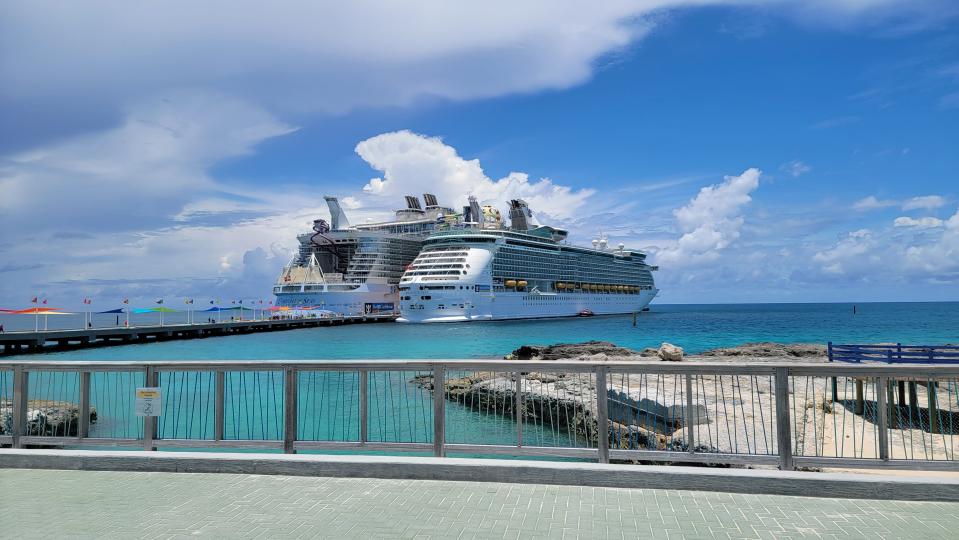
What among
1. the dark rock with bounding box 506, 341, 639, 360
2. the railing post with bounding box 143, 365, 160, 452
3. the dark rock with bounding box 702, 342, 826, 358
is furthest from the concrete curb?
the dark rock with bounding box 702, 342, 826, 358

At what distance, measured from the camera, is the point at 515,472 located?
571 cm

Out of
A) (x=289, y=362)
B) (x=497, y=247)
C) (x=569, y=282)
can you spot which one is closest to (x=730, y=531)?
(x=289, y=362)

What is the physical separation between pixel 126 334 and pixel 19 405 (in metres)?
56.5

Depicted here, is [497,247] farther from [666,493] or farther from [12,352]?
[666,493]

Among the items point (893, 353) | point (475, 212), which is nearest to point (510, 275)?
point (475, 212)

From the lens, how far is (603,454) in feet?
20.2

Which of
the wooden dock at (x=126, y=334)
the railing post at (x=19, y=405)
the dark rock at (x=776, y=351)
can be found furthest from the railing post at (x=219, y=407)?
the wooden dock at (x=126, y=334)

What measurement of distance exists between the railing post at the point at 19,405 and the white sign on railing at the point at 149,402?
1.45 metres

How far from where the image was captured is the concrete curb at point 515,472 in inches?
204

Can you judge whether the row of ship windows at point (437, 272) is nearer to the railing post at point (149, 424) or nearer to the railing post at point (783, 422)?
the railing post at point (149, 424)

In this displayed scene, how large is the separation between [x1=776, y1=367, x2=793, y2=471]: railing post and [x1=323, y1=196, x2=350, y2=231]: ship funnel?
109272mm

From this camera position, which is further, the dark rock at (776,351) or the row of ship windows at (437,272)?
the row of ship windows at (437,272)

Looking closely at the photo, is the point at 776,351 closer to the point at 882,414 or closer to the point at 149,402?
the point at 882,414

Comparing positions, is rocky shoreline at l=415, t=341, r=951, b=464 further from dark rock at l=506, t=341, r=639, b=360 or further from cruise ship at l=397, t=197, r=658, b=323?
cruise ship at l=397, t=197, r=658, b=323
